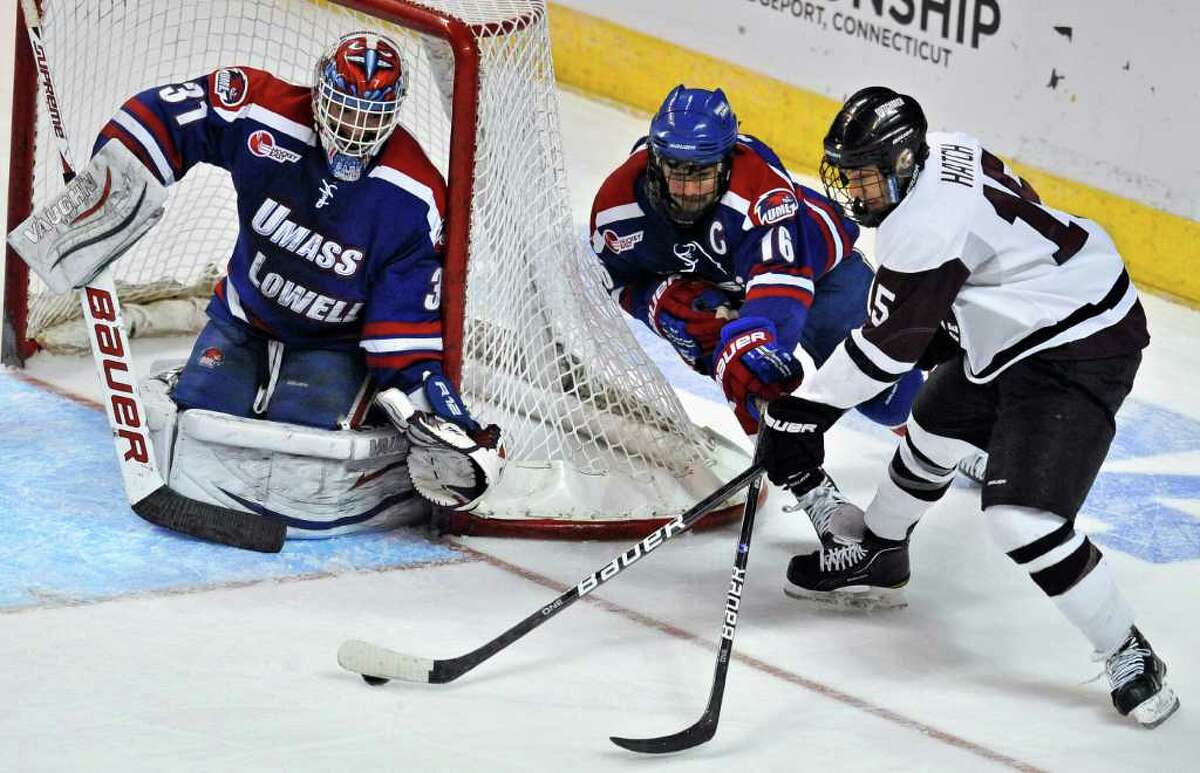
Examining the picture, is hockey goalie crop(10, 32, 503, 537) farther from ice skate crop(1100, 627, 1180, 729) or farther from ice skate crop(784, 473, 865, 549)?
ice skate crop(1100, 627, 1180, 729)

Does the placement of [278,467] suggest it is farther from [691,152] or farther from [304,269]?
[691,152]

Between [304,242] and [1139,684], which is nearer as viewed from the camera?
[1139,684]

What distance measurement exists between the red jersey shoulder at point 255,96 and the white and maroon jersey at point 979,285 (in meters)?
1.15

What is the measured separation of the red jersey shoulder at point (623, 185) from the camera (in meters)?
3.93

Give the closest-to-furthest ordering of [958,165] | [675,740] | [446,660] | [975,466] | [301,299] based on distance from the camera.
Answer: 1. [675,740]
2. [446,660]
3. [958,165]
4. [301,299]
5. [975,466]

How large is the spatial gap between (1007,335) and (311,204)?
1360 millimetres

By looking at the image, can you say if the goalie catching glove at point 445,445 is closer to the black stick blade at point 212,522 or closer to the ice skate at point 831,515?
the black stick blade at point 212,522

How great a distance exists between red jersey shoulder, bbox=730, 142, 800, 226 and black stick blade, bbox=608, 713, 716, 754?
4.02ft

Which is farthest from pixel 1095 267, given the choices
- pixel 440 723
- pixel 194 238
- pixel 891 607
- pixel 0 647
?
pixel 194 238

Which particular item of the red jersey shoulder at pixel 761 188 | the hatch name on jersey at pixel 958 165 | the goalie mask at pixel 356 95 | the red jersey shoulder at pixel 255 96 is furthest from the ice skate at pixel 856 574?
the red jersey shoulder at pixel 255 96

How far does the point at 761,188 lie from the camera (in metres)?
3.79

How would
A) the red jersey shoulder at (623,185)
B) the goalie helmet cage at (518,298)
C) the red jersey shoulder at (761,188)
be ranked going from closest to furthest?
the goalie helmet cage at (518,298)
the red jersey shoulder at (761,188)
the red jersey shoulder at (623,185)

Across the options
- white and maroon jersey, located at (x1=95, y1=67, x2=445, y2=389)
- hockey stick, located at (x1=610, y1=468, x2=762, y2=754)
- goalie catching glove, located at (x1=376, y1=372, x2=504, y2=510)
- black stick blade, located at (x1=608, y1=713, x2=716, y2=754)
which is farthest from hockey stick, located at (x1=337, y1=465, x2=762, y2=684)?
white and maroon jersey, located at (x1=95, y1=67, x2=445, y2=389)

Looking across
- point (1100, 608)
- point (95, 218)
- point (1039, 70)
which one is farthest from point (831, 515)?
point (1039, 70)
